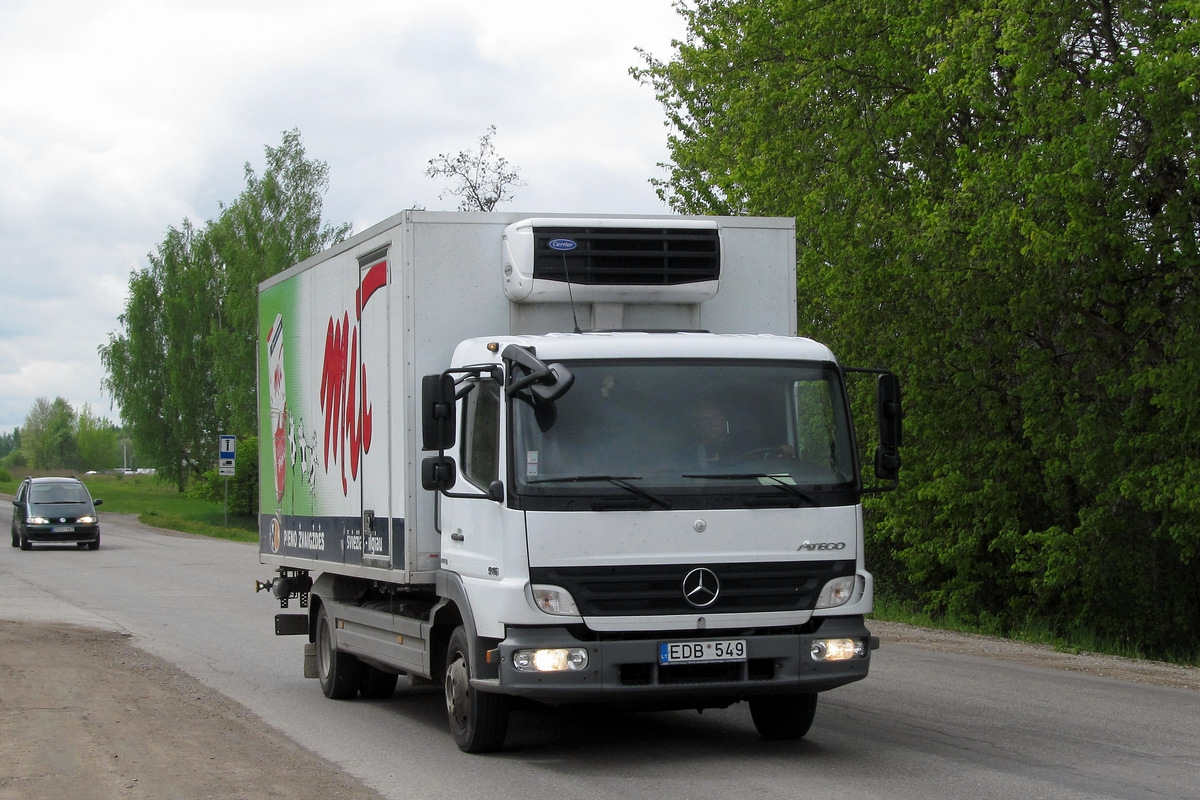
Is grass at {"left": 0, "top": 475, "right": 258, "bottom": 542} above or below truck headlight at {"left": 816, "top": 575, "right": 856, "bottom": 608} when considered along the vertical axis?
below

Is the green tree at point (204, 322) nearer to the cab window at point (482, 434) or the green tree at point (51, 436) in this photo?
the cab window at point (482, 434)

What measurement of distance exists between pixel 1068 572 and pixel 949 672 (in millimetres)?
5714

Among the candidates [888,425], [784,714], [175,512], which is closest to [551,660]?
[784,714]

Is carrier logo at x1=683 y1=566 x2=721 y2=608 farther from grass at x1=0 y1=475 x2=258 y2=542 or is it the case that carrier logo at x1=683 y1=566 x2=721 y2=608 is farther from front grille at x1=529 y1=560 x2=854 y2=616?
grass at x1=0 y1=475 x2=258 y2=542

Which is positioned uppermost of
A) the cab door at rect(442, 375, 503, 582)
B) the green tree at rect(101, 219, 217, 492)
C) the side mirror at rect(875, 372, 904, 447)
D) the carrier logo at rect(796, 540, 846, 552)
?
the green tree at rect(101, 219, 217, 492)

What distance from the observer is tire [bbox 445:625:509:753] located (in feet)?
27.0

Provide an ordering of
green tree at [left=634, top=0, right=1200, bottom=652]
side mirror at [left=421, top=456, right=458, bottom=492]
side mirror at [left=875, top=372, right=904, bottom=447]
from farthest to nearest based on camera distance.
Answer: green tree at [left=634, top=0, right=1200, bottom=652] → side mirror at [left=875, top=372, right=904, bottom=447] → side mirror at [left=421, top=456, right=458, bottom=492]

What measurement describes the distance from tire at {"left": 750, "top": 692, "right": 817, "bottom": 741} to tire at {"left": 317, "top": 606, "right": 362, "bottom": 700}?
3671 millimetres

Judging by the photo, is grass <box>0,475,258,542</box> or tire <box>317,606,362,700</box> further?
grass <box>0,475,258,542</box>

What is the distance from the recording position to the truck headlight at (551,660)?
7.60 metres

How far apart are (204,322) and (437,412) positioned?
2399 inches

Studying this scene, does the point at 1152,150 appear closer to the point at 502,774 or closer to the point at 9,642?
the point at 502,774

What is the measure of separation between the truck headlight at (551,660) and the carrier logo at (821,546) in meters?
1.37

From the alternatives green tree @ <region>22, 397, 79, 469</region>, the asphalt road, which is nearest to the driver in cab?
the asphalt road
